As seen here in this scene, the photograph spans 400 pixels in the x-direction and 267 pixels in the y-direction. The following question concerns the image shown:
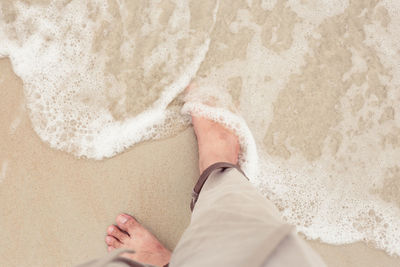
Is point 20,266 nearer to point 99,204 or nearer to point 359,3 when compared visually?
point 99,204

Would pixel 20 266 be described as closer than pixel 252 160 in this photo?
Yes

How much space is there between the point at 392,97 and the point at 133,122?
1.02 m

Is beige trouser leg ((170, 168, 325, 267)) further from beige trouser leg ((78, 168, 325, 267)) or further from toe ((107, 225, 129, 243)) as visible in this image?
toe ((107, 225, 129, 243))

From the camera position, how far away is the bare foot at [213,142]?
1329 millimetres

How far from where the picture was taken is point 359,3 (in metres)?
1.44

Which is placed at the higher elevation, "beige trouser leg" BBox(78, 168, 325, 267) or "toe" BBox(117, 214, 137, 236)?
"beige trouser leg" BBox(78, 168, 325, 267)

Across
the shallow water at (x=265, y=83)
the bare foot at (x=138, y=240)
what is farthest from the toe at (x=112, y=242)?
the shallow water at (x=265, y=83)

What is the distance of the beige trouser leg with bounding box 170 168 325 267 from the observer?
0.71 meters

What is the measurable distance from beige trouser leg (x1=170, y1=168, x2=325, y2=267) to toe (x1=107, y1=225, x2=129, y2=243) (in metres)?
0.39

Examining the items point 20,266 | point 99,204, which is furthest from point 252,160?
point 20,266

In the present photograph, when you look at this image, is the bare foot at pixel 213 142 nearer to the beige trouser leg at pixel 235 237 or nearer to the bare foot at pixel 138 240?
the beige trouser leg at pixel 235 237

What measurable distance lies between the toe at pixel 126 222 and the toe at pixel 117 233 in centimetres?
→ 2

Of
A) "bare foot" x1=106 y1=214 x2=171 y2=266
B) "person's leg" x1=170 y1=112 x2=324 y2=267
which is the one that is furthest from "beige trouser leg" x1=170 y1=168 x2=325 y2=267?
"bare foot" x1=106 y1=214 x2=171 y2=266

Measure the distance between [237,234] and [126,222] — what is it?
2.10 ft
